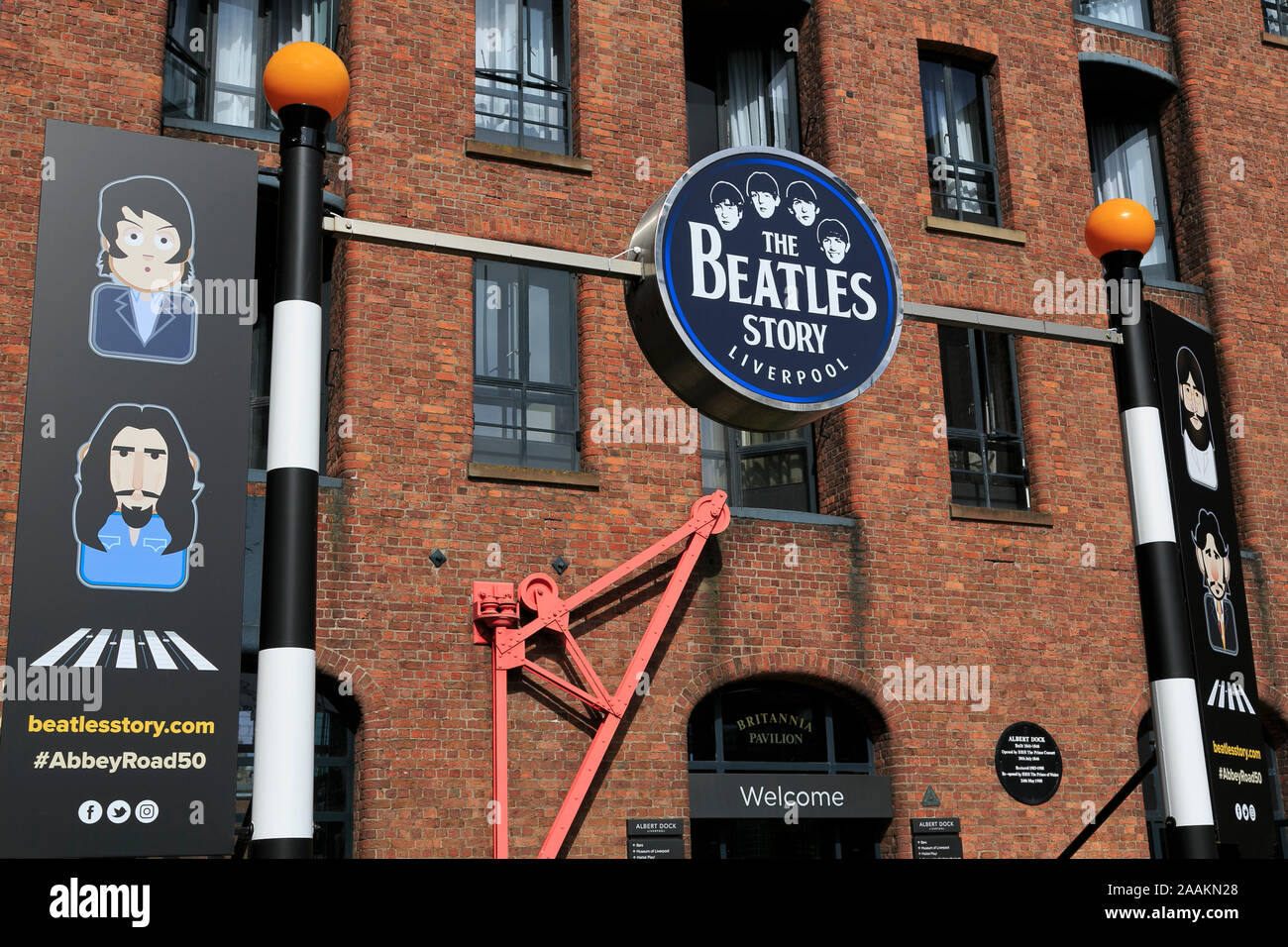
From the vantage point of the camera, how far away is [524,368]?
13.6 meters

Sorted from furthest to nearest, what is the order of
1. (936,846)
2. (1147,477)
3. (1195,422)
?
(936,846) → (1195,422) → (1147,477)

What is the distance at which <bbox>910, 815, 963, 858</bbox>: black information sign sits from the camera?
13438mm

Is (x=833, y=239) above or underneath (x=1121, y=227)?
underneath

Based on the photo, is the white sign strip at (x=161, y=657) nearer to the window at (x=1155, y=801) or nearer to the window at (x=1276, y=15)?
the window at (x=1155, y=801)

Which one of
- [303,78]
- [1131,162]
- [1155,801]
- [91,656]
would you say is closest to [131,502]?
[91,656]

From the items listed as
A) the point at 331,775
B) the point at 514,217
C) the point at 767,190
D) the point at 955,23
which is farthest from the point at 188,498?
the point at 955,23

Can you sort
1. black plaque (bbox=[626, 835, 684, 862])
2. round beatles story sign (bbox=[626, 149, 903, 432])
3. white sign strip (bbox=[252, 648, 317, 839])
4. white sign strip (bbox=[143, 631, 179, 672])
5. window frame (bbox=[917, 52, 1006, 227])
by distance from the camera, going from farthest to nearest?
1. window frame (bbox=[917, 52, 1006, 227])
2. black plaque (bbox=[626, 835, 684, 862])
3. white sign strip (bbox=[143, 631, 179, 672])
4. round beatles story sign (bbox=[626, 149, 903, 432])
5. white sign strip (bbox=[252, 648, 317, 839])

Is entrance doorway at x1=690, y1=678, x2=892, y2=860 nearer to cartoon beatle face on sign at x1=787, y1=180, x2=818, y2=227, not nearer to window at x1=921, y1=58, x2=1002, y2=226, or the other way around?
window at x1=921, y1=58, x2=1002, y2=226

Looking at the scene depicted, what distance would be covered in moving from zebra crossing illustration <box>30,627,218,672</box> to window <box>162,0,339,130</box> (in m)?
6.18

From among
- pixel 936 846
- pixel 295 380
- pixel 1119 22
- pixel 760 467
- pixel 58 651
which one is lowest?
pixel 936 846

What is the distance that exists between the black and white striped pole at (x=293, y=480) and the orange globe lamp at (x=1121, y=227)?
408 cm

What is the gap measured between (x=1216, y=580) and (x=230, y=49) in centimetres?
1013

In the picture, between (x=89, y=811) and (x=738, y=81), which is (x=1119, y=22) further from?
(x=89, y=811)

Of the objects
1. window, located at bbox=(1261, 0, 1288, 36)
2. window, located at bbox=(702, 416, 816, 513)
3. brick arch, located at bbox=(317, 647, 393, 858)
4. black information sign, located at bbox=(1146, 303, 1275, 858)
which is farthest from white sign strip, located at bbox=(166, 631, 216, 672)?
window, located at bbox=(1261, 0, 1288, 36)
